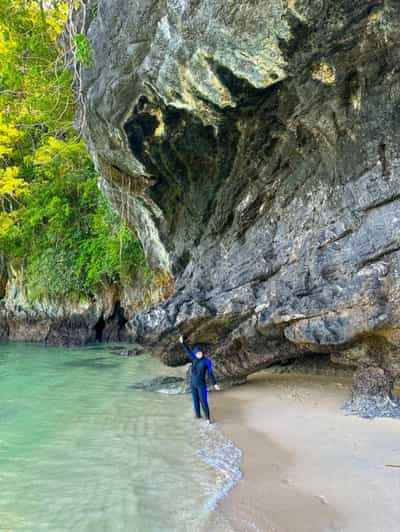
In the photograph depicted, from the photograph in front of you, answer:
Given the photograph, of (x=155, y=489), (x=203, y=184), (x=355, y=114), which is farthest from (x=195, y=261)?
(x=155, y=489)

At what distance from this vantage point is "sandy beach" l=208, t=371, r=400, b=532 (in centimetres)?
305

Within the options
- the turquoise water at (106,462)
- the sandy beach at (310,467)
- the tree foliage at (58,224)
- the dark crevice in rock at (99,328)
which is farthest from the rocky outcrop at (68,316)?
the sandy beach at (310,467)

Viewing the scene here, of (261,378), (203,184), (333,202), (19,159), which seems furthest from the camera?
(19,159)

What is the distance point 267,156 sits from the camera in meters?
6.84

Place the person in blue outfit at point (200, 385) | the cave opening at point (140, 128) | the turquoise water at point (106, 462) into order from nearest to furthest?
the turquoise water at point (106, 462) < the person in blue outfit at point (200, 385) < the cave opening at point (140, 128)

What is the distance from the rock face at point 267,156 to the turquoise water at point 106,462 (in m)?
1.91

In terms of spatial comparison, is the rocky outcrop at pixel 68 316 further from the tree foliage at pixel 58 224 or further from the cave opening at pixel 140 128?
the cave opening at pixel 140 128

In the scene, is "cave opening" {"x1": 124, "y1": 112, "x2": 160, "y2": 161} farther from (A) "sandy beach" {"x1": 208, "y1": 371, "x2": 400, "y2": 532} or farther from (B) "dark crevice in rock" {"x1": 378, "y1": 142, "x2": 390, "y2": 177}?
(A) "sandy beach" {"x1": 208, "y1": 371, "x2": 400, "y2": 532}

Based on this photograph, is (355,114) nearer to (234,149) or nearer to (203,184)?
(234,149)

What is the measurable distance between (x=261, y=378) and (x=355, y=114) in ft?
18.1

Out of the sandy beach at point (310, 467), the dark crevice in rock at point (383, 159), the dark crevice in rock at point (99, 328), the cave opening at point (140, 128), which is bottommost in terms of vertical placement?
the dark crevice in rock at point (99, 328)

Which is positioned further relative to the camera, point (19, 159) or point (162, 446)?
point (19, 159)

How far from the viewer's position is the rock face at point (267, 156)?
4.98m

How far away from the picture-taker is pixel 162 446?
482 centimetres
